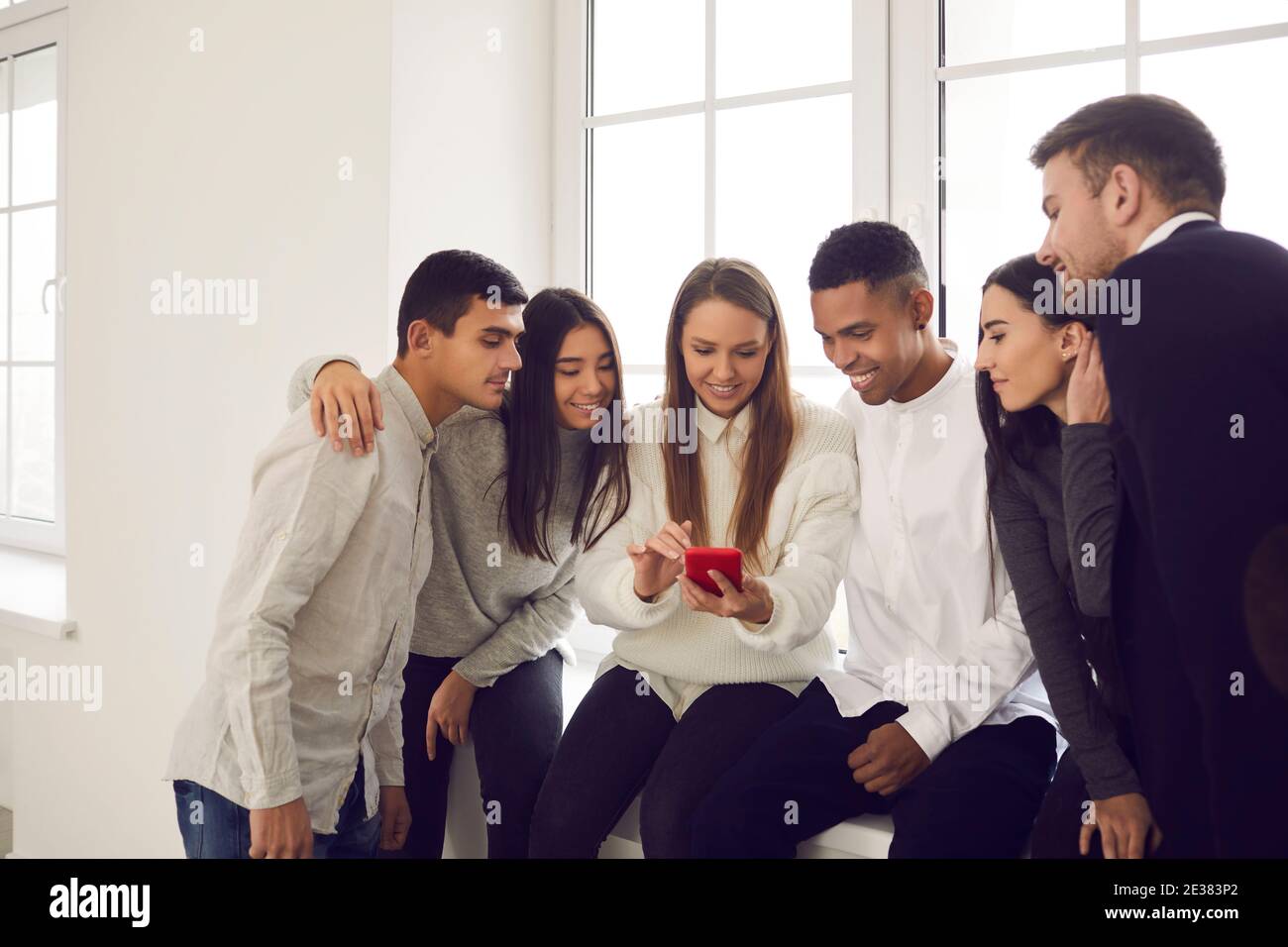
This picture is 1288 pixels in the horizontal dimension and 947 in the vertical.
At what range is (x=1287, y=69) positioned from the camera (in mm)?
1609

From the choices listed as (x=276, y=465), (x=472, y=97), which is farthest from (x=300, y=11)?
(x=276, y=465)

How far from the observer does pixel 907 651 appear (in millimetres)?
1581

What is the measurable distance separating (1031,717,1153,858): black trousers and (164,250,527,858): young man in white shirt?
902 millimetres

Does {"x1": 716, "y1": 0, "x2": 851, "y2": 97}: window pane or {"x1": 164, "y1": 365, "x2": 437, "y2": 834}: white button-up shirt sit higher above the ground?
{"x1": 716, "y1": 0, "x2": 851, "y2": 97}: window pane

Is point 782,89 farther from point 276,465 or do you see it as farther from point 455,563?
point 276,465

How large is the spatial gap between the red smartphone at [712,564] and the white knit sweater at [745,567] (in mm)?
107

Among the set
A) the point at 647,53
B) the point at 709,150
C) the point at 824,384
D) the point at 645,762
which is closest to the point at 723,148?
the point at 709,150

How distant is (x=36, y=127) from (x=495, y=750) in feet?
8.63

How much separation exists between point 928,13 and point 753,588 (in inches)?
43.2

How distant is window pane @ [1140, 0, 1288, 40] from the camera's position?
5.32 ft

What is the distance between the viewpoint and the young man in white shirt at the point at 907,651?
4.57 ft
